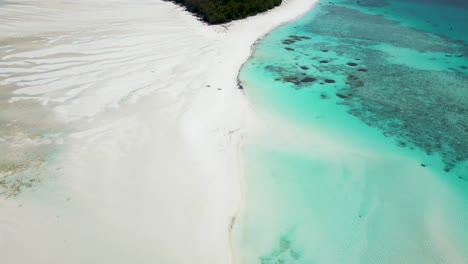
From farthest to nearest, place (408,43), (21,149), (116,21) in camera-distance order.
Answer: (408,43), (116,21), (21,149)

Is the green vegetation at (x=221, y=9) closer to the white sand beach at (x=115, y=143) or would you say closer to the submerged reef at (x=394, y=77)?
the submerged reef at (x=394, y=77)

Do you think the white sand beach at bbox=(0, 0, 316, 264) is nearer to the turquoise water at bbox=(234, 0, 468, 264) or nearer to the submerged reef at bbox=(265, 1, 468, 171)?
the turquoise water at bbox=(234, 0, 468, 264)

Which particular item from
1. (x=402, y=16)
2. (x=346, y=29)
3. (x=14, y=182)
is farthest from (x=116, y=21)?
(x=402, y=16)

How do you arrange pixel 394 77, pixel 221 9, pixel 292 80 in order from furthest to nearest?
1. pixel 221 9
2. pixel 394 77
3. pixel 292 80

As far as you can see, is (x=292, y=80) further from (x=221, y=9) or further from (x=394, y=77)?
(x=221, y=9)

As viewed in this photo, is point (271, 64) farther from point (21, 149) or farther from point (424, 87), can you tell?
point (21, 149)

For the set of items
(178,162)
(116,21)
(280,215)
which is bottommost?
(280,215)

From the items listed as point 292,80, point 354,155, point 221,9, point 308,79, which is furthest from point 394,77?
point 221,9
